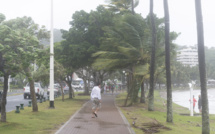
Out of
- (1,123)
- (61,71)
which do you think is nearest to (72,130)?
(1,123)

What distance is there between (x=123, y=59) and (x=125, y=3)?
7045mm

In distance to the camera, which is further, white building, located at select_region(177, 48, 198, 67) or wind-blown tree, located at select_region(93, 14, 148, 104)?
white building, located at select_region(177, 48, 198, 67)

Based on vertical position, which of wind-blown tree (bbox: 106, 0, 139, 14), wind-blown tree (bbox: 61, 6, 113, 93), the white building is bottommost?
wind-blown tree (bbox: 61, 6, 113, 93)

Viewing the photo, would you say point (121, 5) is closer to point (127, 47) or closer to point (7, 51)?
point (127, 47)

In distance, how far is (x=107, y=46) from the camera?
70.1 feet

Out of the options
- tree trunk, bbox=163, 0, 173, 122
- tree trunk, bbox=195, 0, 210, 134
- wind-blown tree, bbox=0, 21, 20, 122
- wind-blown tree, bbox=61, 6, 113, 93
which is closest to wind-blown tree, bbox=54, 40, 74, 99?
wind-blown tree, bbox=61, 6, 113, 93

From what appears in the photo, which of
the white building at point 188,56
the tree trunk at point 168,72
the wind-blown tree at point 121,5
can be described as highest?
the white building at point 188,56

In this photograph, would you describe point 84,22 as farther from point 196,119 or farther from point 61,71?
point 196,119

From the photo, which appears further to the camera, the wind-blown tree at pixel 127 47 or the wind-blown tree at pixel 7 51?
the wind-blown tree at pixel 127 47

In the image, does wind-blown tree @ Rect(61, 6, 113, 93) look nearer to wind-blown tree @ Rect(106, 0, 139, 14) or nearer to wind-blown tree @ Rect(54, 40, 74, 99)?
wind-blown tree @ Rect(54, 40, 74, 99)

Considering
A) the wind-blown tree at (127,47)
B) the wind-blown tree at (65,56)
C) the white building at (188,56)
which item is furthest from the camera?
the white building at (188,56)

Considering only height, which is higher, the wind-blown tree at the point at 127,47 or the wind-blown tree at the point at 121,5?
the wind-blown tree at the point at 121,5

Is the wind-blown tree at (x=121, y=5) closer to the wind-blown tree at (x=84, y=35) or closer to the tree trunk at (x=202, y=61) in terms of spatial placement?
the wind-blown tree at (x=84, y=35)

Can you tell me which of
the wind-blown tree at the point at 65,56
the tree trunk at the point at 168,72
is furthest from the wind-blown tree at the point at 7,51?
the wind-blown tree at the point at 65,56
